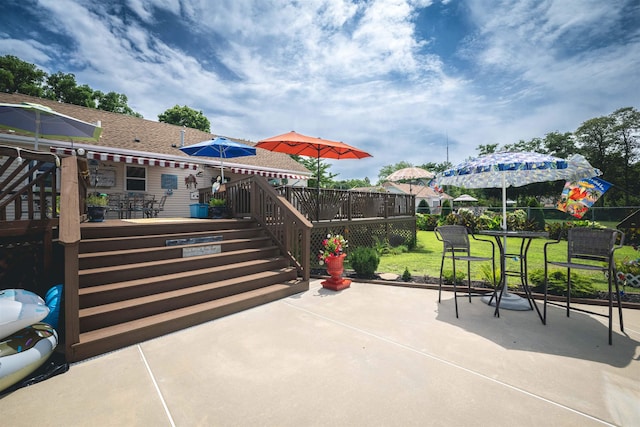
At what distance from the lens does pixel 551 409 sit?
1953 mm

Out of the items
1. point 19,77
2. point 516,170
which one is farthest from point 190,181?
point 19,77

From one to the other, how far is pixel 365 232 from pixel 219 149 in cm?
572

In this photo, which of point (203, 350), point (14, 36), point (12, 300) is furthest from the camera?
point (14, 36)

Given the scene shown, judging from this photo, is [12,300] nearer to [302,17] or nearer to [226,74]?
[302,17]

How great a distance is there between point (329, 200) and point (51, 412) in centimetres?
691

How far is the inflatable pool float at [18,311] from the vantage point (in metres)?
2.24

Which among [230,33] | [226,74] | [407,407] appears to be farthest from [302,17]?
[407,407]

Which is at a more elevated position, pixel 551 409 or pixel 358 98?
pixel 358 98

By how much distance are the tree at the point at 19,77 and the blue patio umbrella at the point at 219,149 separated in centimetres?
2029

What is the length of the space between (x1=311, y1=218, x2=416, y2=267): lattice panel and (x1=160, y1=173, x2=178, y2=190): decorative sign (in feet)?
21.5

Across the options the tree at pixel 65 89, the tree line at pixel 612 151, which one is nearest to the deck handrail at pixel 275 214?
the tree at pixel 65 89

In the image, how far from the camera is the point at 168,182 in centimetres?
1056

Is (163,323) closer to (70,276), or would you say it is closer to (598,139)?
(70,276)

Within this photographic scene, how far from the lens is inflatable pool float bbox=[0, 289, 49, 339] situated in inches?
88.0
